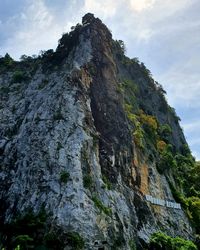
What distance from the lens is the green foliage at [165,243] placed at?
112ft

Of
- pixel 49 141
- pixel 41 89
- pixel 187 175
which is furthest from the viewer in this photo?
pixel 187 175

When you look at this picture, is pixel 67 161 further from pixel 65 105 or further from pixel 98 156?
pixel 65 105

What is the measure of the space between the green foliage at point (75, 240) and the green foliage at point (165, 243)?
915cm

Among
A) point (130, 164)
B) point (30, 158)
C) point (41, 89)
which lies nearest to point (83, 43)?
point (41, 89)

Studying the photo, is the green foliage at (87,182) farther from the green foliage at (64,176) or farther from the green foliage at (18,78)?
the green foliage at (18,78)

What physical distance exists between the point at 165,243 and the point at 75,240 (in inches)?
434

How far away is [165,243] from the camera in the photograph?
34.7 m

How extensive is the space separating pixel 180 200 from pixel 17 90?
909 inches

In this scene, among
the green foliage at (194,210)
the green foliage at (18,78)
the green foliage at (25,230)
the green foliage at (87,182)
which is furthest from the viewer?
the green foliage at (18,78)

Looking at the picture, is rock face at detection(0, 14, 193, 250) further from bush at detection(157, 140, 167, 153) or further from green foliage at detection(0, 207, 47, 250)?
bush at detection(157, 140, 167, 153)

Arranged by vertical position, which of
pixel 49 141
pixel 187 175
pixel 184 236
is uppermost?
pixel 187 175

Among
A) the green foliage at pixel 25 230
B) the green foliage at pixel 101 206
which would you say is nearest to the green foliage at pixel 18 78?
the green foliage at pixel 101 206

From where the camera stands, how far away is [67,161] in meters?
32.9

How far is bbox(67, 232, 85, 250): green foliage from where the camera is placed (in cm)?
2650
